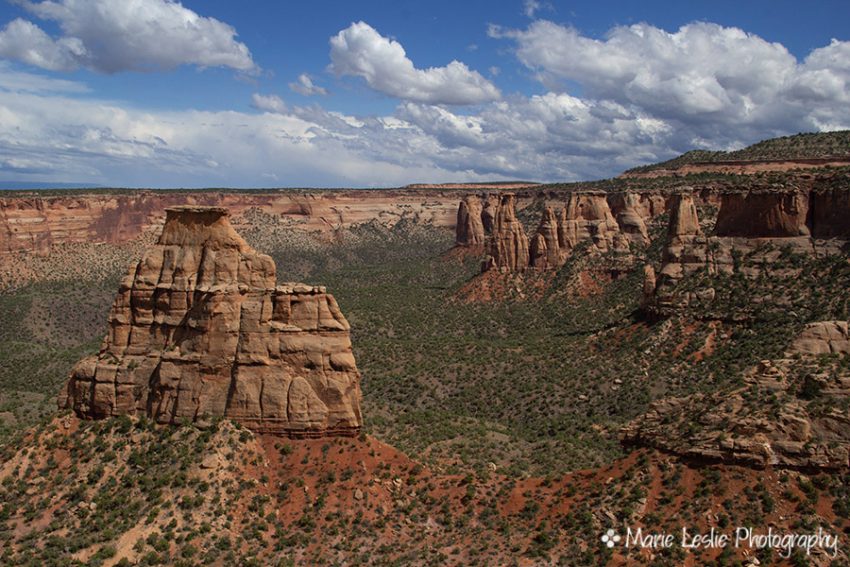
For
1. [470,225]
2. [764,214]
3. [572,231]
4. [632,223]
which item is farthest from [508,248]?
[470,225]

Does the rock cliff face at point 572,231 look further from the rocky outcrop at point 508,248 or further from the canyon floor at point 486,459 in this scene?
the canyon floor at point 486,459

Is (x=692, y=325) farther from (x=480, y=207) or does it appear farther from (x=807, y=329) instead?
(x=480, y=207)

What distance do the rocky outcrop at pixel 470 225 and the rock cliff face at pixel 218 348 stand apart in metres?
120

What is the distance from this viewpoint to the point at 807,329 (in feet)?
125

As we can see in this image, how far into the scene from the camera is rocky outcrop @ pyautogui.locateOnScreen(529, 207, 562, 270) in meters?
113

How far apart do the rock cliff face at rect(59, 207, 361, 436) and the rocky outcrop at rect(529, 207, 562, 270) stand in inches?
2998

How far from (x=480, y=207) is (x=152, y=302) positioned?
132m

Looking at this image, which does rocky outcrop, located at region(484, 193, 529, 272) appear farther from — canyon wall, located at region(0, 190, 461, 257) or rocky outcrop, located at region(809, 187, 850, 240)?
canyon wall, located at region(0, 190, 461, 257)

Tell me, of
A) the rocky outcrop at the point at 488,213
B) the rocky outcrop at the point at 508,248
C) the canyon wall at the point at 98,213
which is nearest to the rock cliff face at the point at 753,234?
the rocky outcrop at the point at 508,248

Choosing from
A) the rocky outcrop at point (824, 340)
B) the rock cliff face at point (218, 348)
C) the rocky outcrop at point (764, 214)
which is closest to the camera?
the rocky outcrop at point (824, 340)

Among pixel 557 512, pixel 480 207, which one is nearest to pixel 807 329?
pixel 557 512

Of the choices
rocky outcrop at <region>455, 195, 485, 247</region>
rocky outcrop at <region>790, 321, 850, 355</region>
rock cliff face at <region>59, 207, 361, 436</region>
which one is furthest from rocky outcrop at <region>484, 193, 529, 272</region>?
rocky outcrop at <region>790, 321, 850, 355</region>

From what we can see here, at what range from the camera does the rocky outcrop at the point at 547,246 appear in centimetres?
11312

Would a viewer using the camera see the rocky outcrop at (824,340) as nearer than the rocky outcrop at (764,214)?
Yes
